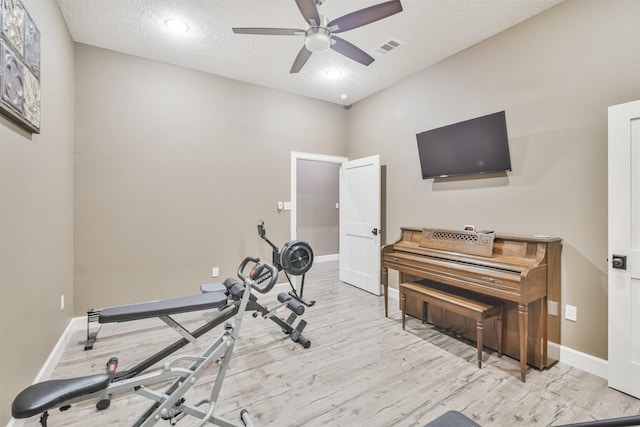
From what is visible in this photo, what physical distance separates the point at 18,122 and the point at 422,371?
331 centimetres

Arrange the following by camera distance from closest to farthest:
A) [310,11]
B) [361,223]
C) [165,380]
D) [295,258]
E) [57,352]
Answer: [165,380] → [310,11] → [57,352] → [295,258] → [361,223]

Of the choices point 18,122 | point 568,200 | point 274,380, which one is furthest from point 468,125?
point 18,122

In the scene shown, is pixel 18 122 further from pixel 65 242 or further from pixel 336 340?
pixel 336 340

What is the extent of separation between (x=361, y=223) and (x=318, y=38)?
276cm

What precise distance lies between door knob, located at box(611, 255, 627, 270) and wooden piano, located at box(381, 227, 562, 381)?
0.36m

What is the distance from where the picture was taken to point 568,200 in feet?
7.83

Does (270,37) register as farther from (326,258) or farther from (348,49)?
(326,258)

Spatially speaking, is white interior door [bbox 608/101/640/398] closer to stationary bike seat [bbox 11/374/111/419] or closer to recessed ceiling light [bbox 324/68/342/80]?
recessed ceiling light [bbox 324/68/342/80]

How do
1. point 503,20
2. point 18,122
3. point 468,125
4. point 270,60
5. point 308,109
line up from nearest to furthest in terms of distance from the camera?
point 18,122 → point 503,20 → point 468,125 → point 270,60 → point 308,109

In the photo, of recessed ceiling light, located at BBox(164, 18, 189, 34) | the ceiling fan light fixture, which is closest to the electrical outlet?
the ceiling fan light fixture

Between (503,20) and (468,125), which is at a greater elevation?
(503,20)

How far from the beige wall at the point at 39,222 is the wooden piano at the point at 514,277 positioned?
313 cm

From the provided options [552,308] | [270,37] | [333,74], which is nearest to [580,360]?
[552,308]

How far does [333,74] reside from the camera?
12.5 feet
